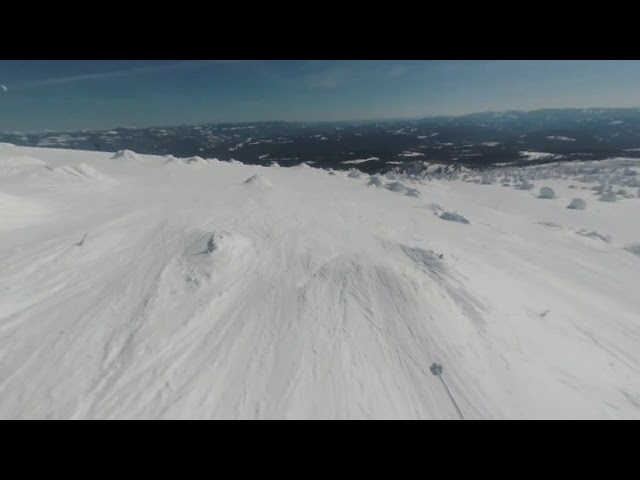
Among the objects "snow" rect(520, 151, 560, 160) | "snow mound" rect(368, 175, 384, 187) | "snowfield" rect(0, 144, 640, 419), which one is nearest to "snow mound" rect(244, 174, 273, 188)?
"snowfield" rect(0, 144, 640, 419)

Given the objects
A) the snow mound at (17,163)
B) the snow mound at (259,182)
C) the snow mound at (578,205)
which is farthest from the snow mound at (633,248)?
the snow mound at (17,163)

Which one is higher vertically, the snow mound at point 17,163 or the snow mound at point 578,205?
the snow mound at point 17,163

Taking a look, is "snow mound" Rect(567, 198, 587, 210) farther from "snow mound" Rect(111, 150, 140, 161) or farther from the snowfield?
"snow mound" Rect(111, 150, 140, 161)

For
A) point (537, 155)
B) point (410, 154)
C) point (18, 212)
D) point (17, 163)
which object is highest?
point (17, 163)

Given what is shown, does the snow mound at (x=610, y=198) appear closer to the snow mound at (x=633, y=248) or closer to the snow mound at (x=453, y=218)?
the snow mound at (x=633, y=248)

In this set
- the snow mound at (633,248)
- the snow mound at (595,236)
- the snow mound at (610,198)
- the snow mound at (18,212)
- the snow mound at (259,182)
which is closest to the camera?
the snow mound at (18,212)

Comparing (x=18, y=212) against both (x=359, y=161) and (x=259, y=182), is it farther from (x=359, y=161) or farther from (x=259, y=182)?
(x=359, y=161)

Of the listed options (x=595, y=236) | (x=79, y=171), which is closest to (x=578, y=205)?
(x=595, y=236)

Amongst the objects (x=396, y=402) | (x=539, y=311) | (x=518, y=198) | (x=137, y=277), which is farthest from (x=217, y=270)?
(x=518, y=198)
